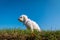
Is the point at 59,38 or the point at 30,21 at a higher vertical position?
the point at 30,21

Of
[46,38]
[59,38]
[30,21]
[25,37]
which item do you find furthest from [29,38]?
[30,21]

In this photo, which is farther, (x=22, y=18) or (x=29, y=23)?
(x=22, y=18)

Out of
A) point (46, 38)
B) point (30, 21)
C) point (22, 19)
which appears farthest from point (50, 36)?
point (22, 19)

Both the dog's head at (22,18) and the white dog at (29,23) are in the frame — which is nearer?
the white dog at (29,23)

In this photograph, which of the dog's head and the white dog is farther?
the dog's head

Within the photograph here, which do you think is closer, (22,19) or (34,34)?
(34,34)

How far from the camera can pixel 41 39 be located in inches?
236

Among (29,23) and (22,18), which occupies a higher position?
(22,18)

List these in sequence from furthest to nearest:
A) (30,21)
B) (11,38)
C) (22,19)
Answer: (22,19), (30,21), (11,38)

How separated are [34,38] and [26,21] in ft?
14.4

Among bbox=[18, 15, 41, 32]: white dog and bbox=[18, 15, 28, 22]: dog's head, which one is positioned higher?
bbox=[18, 15, 28, 22]: dog's head

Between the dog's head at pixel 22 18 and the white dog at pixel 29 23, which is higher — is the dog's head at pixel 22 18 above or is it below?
above

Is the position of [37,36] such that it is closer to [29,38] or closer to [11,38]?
[29,38]

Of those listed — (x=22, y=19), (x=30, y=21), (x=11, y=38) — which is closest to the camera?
(x=11, y=38)
